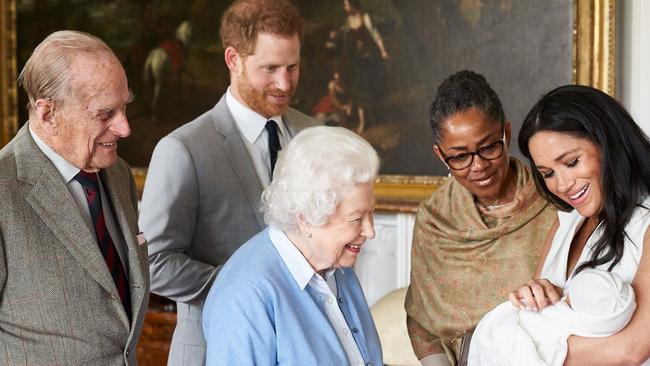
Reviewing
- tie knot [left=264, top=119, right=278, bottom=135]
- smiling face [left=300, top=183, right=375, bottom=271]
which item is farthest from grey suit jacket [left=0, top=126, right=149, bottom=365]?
tie knot [left=264, top=119, right=278, bottom=135]

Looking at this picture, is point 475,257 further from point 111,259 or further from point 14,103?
point 14,103

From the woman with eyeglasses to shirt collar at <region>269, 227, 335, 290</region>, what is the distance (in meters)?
0.88

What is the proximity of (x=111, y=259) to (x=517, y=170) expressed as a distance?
5.49ft

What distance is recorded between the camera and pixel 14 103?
7688mm

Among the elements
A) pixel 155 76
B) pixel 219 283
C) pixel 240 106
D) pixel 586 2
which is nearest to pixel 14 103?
pixel 155 76

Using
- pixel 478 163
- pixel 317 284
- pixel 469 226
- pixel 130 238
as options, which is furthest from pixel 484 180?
pixel 130 238

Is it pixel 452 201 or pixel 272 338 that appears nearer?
pixel 272 338

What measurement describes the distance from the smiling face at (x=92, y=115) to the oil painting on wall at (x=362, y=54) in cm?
298

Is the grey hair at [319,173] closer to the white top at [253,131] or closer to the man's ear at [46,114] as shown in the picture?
the man's ear at [46,114]

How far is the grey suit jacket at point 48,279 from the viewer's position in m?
2.72

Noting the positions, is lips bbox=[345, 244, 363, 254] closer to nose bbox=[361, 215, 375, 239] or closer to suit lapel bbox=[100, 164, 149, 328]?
nose bbox=[361, 215, 375, 239]

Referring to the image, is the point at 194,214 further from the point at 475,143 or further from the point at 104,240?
the point at 475,143

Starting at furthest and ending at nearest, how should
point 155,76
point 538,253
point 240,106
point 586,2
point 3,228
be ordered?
1. point 155,76
2. point 586,2
3. point 240,106
4. point 538,253
5. point 3,228

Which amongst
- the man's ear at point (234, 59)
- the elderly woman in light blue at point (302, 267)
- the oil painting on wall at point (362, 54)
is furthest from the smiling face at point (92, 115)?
the oil painting on wall at point (362, 54)
